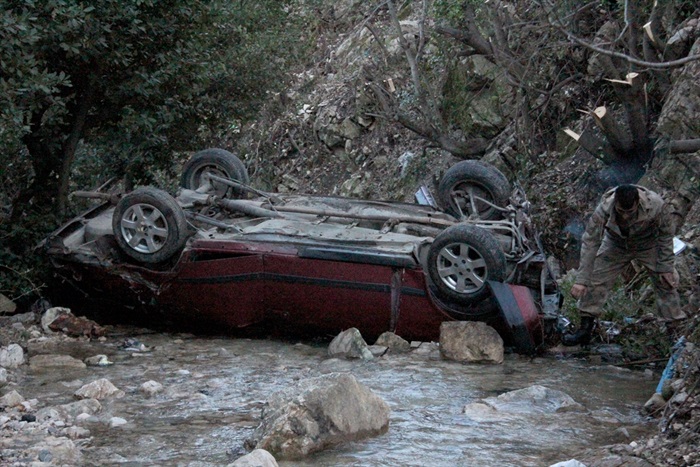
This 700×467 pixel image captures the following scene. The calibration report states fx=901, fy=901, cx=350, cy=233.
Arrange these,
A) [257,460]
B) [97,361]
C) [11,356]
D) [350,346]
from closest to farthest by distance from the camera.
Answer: [257,460] → [11,356] → [97,361] → [350,346]

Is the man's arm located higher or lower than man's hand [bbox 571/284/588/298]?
higher

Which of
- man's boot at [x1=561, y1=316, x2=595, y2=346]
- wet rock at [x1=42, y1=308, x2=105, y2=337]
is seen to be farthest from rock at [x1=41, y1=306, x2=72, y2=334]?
man's boot at [x1=561, y1=316, x2=595, y2=346]

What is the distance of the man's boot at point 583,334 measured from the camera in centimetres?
888

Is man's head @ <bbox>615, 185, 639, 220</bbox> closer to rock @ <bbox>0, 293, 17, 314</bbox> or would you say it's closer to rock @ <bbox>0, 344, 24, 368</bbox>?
rock @ <bbox>0, 344, 24, 368</bbox>

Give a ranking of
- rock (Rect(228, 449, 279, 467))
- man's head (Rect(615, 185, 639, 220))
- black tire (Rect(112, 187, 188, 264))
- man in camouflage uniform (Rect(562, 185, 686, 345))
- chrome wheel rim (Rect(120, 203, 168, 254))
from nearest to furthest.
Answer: rock (Rect(228, 449, 279, 467)) < man's head (Rect(615, 185, 639, 220)) < man in camouflage uniform (Rect(562, 185, 686, 345)) < black tire (Rect(112, 187, 188, 264)) < chrome wheel rim (Rect(120, 203, 168, 254))

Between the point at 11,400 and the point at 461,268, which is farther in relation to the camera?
the point at 461,268

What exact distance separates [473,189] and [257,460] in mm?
5418

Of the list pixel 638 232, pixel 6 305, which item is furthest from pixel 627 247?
pixel 6 305

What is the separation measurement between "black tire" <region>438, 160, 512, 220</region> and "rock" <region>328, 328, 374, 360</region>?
6.48 ft

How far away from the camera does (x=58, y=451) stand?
561 cm

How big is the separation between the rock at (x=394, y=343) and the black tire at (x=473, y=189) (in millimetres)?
1741

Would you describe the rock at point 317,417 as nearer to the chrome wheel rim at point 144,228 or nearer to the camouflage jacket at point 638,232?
the camouflage jacket at point 638,232

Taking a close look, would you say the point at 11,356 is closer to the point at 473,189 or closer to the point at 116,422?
the point at 116,422

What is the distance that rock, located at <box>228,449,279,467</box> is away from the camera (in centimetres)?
507
